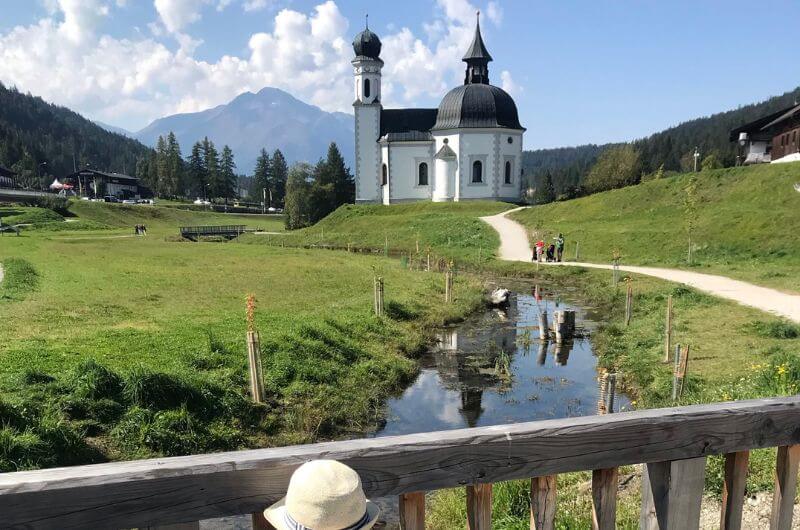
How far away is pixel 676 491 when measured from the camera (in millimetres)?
2531

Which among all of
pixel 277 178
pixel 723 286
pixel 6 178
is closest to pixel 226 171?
pixel 277 178

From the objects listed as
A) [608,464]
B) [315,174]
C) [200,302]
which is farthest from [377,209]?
[608,464]

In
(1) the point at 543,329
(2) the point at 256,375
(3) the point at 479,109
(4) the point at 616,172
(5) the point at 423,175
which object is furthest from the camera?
(5) the point at 423,175

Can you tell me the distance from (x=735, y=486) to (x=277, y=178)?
12186 centimetres

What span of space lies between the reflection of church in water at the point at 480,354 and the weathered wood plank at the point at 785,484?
9.29 m

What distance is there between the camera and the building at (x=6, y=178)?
108m

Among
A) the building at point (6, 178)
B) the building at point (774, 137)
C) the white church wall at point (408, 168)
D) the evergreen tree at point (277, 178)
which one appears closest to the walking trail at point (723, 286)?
the building at point (774, 137)

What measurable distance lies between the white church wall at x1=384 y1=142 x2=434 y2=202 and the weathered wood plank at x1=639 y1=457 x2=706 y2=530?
7146cm

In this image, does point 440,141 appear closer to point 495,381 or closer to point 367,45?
point 367,45

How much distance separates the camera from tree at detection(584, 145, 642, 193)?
219 feet

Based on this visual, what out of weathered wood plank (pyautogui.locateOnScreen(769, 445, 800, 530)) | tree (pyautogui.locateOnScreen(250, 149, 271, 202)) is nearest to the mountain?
tree (pyautogui.locateOnScreen(250, 149, 271, 202))

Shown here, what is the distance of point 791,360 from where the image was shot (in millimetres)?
10266

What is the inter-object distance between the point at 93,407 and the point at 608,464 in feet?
30.3

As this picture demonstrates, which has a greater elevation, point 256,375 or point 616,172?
point 616,172
